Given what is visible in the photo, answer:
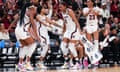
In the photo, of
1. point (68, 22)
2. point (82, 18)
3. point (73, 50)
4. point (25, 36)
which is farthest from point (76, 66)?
point (82, 18)

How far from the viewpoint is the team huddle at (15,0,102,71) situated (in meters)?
11.4

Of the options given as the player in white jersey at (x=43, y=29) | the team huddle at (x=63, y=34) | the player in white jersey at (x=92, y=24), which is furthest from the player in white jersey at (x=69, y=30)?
the player in white jersey at (x=92, y=24)

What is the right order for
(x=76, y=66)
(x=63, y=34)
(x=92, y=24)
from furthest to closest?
(x=92, y=24) < (x=63, y=34) < (x=76, y=66)

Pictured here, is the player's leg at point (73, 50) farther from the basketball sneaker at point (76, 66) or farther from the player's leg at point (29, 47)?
the player's leg at point (29, 47)

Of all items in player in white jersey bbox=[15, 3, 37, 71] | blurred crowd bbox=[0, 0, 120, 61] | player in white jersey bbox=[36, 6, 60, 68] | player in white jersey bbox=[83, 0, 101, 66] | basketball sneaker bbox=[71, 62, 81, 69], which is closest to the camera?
player in white jersey bbox=[15, 3, 37, 71]

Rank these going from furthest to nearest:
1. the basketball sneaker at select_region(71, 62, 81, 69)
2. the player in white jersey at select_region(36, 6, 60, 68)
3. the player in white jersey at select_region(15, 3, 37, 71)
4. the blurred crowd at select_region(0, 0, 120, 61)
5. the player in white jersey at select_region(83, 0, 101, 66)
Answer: the blurred crowd at select_region(0, 0, 120, 61) < the player in white jersey at select_region(83, 0, 101, 66) < the player in white jersey at select_region(36, 6, 60, 68) < the basketball sneaker at select_region(71, 62, 81, 69) < the player in white jersey at select_region(15, 3, 37, 71)

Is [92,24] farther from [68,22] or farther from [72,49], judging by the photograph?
[72,49]

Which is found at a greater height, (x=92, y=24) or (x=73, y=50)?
(x=92, y=24)

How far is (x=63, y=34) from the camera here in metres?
12.5

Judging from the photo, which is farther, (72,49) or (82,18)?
(82,18)

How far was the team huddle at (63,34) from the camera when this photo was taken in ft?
37.4

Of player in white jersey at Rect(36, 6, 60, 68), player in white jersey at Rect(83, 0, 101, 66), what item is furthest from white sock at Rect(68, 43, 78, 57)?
player in white jersey at Rect(83, 0, 101, 66)

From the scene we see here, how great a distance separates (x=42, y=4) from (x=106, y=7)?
11.5 feet

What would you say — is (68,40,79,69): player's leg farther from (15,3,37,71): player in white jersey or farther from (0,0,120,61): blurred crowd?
(0,0,120,61): blurred crowd
